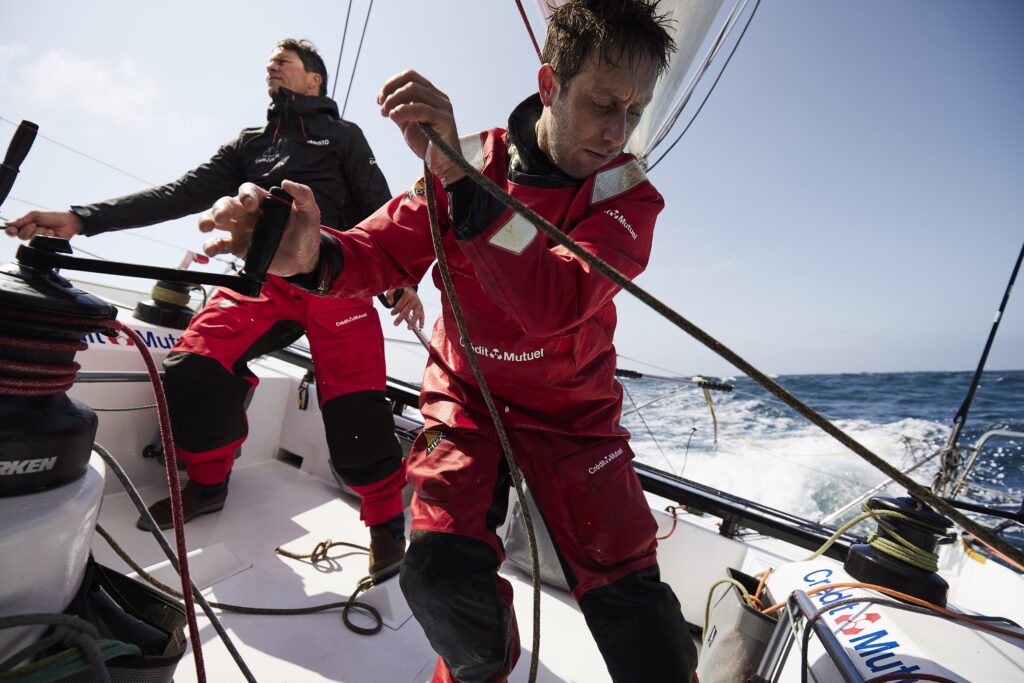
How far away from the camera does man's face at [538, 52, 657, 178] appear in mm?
1103

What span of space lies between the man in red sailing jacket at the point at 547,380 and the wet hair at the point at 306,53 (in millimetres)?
1346

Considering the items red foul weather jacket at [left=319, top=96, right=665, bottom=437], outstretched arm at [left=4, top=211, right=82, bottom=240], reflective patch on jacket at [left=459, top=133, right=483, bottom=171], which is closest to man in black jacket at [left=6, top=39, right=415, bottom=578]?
outstretched arm at [left=4, top=211, right=82, bottom=240]

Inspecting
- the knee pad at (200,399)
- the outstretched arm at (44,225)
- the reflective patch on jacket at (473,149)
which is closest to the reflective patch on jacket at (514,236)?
the reflective patch on jacket at (473,149)

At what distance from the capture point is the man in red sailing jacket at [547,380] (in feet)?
3.49

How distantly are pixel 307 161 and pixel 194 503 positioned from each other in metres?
1.45

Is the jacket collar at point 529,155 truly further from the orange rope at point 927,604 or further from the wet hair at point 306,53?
the wet hair at point 306,53

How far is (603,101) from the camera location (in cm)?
112

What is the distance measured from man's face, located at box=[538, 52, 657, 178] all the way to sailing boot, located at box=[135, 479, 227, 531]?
188 cm

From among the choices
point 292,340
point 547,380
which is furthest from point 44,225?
point 547,380

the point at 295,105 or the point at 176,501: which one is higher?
the point at 295,105

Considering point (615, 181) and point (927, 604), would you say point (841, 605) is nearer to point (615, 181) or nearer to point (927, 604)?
point (927, 604)

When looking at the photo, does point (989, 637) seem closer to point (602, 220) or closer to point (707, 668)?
point (707, 668)

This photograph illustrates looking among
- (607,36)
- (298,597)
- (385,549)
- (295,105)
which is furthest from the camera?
(295,105)

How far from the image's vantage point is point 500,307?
3.29 feet
